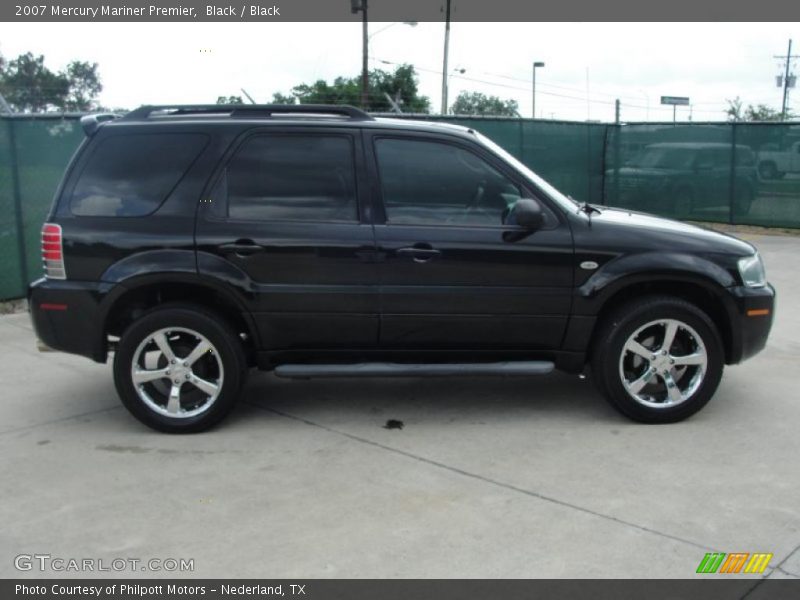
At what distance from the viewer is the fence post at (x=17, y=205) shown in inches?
335

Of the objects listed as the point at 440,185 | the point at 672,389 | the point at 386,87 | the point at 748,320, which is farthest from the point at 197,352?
the point at 386,87

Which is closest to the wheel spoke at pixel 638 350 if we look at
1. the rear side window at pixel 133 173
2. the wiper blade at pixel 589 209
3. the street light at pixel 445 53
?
the wiper blade at pixel 589 209

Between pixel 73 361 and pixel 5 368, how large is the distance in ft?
1.66

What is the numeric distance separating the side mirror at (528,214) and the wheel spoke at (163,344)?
87.9 inches

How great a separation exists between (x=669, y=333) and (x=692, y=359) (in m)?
0.22

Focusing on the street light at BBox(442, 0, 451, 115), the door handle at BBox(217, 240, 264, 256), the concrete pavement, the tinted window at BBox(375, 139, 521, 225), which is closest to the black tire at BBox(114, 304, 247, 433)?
the concrete pavement

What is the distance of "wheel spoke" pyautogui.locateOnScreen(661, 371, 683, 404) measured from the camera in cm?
508

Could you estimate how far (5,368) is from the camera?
21.5 ft

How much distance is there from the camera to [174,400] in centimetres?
499

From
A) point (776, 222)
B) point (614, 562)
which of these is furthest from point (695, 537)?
point (776, 222)

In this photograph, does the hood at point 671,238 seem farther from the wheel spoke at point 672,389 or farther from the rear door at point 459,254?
the wheel spoke at point 672,389
